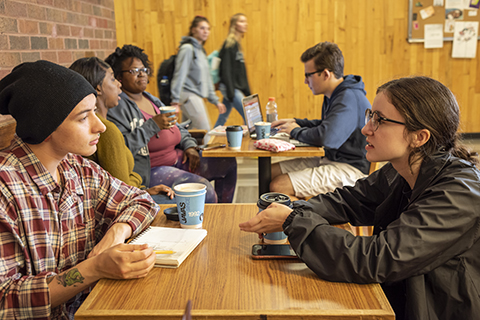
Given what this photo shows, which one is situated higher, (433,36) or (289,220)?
(433,36)

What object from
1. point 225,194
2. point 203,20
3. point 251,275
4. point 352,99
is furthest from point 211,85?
point 251,275

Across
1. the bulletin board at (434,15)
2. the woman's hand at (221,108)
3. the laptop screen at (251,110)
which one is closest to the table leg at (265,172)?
the laptop screen at (251,110)

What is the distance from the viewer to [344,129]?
8.74ft

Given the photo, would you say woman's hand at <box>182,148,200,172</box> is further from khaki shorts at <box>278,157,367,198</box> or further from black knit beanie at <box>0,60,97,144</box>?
black knit beanie at <box>0,60,97,144</box>

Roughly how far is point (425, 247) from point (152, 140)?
1.96 m

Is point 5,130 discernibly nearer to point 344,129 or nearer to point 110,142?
point 110,142

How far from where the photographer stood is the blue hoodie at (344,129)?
8.60ft

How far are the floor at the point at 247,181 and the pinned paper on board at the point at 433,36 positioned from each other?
139 cm

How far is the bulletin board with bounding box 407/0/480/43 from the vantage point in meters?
5.58

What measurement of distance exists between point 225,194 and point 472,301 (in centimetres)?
229

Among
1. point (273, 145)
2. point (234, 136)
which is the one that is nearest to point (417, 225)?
point (273, 145)

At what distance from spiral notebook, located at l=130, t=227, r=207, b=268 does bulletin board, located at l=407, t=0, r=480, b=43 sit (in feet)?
17.7

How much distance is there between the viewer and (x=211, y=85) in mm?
5266

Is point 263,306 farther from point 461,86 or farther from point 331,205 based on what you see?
point 461,86
